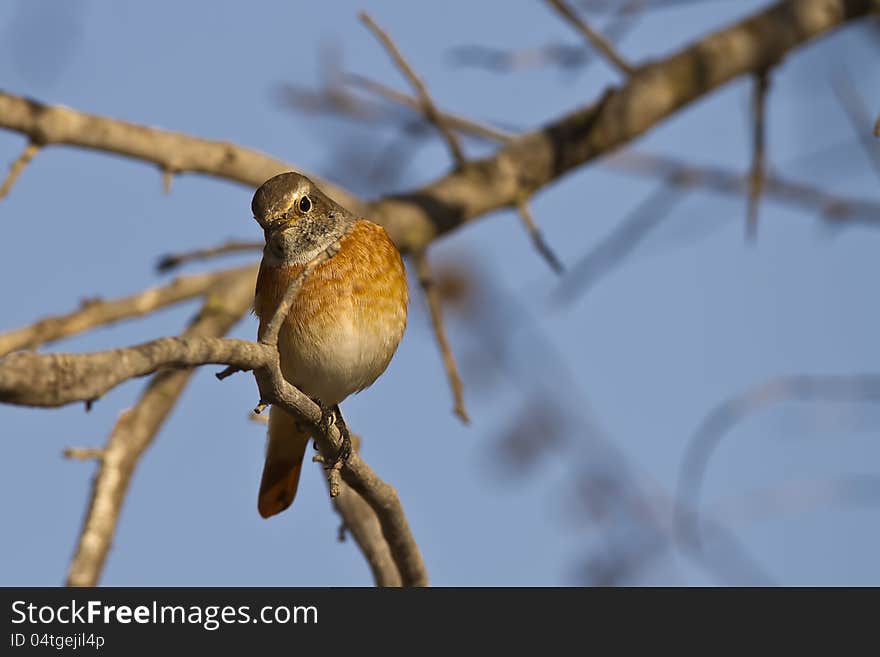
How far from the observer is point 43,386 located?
212 cm

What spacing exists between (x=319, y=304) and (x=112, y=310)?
1.78 metres

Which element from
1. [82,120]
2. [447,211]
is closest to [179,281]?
[82,120]

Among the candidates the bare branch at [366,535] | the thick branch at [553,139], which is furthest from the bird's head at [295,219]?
the thick branch at [553,139]

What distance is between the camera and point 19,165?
5074 mm

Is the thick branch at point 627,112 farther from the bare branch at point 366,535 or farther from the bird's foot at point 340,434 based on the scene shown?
the bird's foot at point 340,434

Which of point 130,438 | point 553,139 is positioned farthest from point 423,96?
point 130,438

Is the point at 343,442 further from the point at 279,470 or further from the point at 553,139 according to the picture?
the point at 553,139

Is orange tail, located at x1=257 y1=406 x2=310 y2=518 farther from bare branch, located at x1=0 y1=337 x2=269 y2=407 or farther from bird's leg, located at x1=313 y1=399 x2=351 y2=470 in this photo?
bare branch, located at x1=0 y1=337 x2=269 y2=407

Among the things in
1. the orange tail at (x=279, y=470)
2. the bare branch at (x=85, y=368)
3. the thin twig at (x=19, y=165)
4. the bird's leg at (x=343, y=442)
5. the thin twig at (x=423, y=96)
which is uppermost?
the thin twig at (x=423, y=96)

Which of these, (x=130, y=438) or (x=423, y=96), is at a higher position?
(x=423, y=96)

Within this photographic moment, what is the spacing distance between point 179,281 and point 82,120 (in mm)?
1053

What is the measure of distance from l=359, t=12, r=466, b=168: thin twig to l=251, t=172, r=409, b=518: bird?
1076mm

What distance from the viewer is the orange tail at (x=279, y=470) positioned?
5012 mm

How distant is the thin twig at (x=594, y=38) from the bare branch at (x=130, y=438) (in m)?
2.15
